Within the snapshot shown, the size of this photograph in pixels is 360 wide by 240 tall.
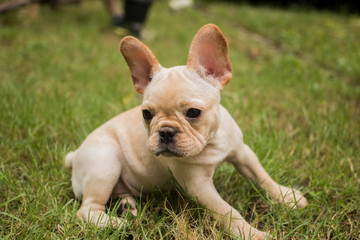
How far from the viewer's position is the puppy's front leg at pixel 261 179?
230cm

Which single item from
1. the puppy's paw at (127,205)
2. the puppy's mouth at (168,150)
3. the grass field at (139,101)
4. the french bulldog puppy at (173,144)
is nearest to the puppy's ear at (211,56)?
the french bulldog puppy at (173,144)

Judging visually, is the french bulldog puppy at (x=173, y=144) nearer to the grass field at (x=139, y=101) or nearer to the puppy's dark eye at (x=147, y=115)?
the puppy's dark eye at (x=147, y=115)

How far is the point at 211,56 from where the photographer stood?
203 cm

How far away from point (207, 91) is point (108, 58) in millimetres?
3835

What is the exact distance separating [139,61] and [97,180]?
87 cm

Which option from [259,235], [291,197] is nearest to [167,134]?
[259,235]

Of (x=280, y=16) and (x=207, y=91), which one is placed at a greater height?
(x=207, y=91)

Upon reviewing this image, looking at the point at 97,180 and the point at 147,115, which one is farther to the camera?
the point at 97,180

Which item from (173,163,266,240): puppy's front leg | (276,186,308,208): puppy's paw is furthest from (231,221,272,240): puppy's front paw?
(276,186,308,208): puppy's paw

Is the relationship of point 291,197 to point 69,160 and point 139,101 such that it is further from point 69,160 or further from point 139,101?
point 139,101

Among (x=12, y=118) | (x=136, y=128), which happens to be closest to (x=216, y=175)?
(x=136, y=128)

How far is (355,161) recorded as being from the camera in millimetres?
2818

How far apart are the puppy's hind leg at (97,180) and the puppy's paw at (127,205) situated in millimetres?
138

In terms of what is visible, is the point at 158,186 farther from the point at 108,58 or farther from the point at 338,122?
the point at 108,58
